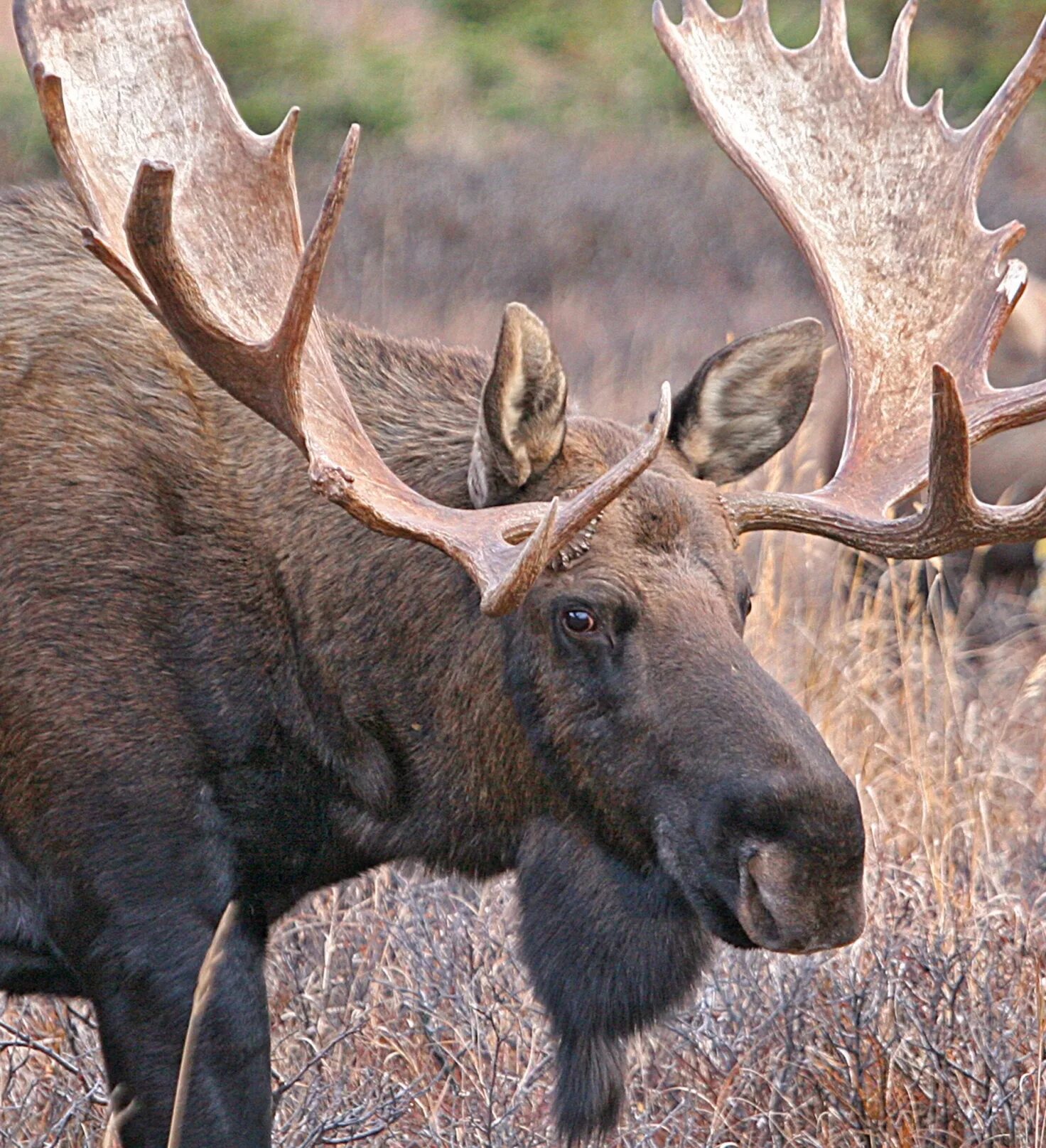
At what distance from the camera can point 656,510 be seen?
325 cm

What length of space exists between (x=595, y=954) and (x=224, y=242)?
142 centimetres

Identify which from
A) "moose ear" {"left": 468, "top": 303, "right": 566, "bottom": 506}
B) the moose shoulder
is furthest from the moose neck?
"moose ear" {"left": 468, "top": 303, "right": 566, "bottom": 506}

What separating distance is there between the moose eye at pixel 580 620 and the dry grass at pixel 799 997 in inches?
26.7

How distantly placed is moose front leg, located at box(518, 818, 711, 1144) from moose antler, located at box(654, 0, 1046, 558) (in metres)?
0.69

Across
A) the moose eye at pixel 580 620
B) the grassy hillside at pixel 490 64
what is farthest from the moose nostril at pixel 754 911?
the grassy hillside at pixel 490 64

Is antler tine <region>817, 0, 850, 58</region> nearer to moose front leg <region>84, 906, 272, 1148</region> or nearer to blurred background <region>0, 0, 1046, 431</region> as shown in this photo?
moose front leg <region>84, 906, 272, 1148</region>

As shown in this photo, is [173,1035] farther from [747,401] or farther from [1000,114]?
[1000,114]

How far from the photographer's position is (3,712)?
3.20 metres

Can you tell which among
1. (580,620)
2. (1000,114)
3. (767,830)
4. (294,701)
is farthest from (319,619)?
(1000,114)

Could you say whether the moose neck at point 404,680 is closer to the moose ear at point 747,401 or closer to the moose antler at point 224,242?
the moose antler at point 224,242

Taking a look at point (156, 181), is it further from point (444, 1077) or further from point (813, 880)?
point (444, 1077)

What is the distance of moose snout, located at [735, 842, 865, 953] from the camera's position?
287cm

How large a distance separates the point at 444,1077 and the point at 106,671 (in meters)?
1.22

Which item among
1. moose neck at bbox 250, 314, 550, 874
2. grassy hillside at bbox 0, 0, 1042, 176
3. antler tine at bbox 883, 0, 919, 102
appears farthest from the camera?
grassy hillside at bbox 0, 0, 1042, 176
